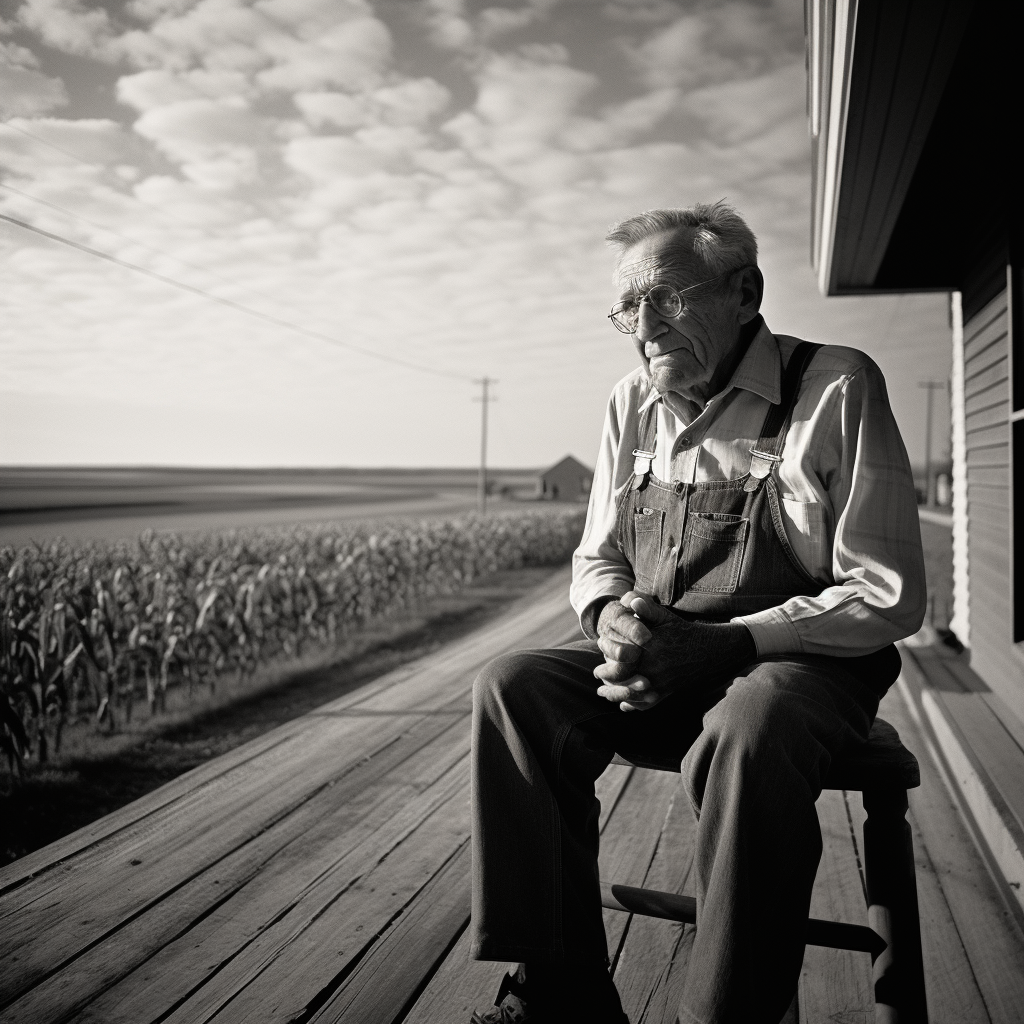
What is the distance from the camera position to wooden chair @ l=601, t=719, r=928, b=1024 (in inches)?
54.4

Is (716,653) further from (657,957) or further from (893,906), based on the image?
(657,957)

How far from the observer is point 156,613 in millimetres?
4746

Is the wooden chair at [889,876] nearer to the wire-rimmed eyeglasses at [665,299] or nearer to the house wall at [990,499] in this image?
the wire-rimmed eyeglasses at [665,299]

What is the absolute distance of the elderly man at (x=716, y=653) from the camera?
4.09 ft

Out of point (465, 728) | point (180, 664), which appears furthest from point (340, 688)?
point (465, 728)

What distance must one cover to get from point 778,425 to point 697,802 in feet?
2.38

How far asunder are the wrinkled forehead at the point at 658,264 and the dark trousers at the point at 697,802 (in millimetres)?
754

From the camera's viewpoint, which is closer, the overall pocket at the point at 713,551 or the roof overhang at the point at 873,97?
the overall pocket at the point at 713,551

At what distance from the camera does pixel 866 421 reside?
154 cm

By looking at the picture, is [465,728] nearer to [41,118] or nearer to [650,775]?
[650,775]

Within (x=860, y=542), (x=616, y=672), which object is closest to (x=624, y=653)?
(x=616, y=672)

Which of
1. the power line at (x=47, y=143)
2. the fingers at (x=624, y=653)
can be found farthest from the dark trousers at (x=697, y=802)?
the power line at (x=47, y=143)

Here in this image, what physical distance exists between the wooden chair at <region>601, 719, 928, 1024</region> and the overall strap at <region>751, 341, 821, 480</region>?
0.53 m

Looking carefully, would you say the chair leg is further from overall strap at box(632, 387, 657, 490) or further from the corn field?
the corn field
